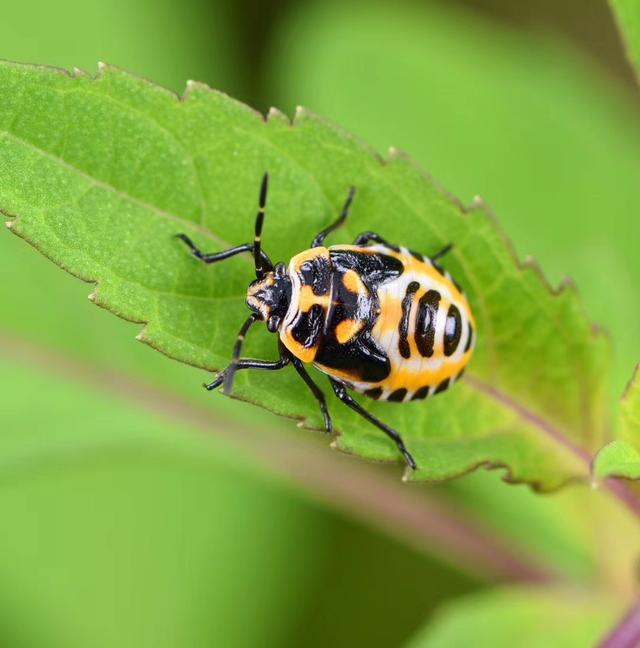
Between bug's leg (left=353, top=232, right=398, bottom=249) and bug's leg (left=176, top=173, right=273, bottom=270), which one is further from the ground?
bug's leg (left=353, top=232, right=398, bottom=249)

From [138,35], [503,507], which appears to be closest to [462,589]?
[503,507]

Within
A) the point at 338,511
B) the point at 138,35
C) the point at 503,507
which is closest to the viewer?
the point at 503,507

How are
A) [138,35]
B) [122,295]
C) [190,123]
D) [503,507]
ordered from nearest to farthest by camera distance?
1. [122,295]
2. [190,123]
3. [503,507]
4. [138,35]

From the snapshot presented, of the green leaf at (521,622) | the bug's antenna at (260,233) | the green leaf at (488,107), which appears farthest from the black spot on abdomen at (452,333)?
the green leaf at (488,107)

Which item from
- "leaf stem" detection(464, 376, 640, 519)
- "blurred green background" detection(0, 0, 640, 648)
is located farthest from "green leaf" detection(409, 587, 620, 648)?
"leaf stem" detection(464, 376, 640, 519)

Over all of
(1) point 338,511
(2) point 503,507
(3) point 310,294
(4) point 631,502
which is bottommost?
(1) point 338,511

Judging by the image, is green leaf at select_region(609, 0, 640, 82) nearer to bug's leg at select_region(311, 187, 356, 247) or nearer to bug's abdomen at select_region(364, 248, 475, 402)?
bug's abdomen at select_region(364, 248, 475, 402)

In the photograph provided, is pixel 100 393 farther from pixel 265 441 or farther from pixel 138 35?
pixel 138 35
